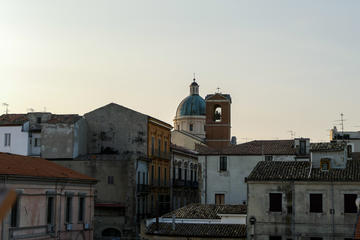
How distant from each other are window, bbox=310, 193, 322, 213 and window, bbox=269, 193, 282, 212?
6.01ft

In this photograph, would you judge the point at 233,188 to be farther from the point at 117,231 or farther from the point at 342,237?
the point at 342,237

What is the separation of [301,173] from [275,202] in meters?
2.35

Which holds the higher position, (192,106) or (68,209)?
(192,106)

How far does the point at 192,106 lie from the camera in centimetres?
9175

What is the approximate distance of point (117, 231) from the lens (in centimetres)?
4391

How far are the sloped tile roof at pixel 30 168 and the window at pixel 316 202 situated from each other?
14.4 meters

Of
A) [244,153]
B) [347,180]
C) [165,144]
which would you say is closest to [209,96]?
[165,144]

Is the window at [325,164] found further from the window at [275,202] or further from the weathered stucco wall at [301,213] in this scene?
the window at [275,202]

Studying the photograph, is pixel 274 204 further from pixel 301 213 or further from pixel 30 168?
pixel 30 168

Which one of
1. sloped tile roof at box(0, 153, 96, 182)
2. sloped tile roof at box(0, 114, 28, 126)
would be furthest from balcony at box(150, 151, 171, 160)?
sloped tile roof at box(0, 153, 96, 182)

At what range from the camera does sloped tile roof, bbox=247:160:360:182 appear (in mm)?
31250

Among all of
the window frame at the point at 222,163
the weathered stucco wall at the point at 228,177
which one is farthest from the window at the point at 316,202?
the window frame at the point at 222,163

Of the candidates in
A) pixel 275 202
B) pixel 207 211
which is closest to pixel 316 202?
pixel 275 202

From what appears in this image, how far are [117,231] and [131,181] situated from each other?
4.15 metres
